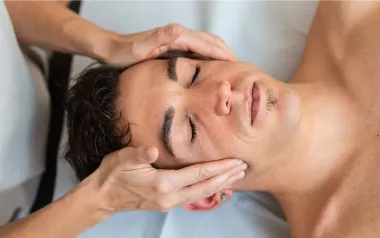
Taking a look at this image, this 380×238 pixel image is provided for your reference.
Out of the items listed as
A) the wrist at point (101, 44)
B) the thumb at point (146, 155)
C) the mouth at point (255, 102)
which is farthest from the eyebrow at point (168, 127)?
the wrist at point (101, 44)

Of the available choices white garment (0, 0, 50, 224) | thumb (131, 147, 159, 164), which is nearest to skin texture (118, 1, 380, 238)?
thumb (131, 147, 159, 164)

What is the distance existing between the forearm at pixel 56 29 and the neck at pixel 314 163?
0.61 meters

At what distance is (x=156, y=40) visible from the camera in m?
1.35

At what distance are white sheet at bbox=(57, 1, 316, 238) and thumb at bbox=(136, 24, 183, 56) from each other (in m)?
0.40

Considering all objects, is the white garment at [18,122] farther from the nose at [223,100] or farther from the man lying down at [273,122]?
the nose at [223,100]

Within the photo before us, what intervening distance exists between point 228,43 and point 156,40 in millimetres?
449

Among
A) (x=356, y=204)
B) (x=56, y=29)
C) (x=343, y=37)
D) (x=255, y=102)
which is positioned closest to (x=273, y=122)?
(x=255, y=102)

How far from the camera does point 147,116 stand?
50.6 inches

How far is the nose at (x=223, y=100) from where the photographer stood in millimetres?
1223

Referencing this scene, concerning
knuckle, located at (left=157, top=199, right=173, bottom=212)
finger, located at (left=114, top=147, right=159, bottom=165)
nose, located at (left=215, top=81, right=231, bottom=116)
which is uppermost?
nose, located at (left=215, top=81, right=231, bottom=116)

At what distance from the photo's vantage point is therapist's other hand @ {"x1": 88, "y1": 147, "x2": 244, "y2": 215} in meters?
1.22

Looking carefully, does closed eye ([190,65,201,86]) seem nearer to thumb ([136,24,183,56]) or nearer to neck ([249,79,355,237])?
thumb ([136,24,183,56])

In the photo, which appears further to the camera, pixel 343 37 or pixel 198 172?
pixel 343 37

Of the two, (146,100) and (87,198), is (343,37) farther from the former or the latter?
(87,198)
